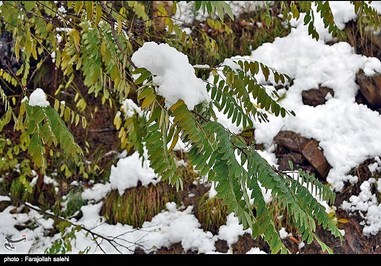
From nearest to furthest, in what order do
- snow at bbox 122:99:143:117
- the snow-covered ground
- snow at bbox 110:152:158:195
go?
snow at bbox 122:99:143:117 → the snow-covered ground → snow at bbox 110:152:158:195

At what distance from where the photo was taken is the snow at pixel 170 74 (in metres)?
0.93

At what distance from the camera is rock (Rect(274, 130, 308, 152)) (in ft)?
8.18

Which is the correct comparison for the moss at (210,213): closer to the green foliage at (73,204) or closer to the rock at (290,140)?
the rock at (290,140)

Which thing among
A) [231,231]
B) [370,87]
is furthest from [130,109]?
[370,87]

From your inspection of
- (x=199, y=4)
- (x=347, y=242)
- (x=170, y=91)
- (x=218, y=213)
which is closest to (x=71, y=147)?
(x=170, y=91)

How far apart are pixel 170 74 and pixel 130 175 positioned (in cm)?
192

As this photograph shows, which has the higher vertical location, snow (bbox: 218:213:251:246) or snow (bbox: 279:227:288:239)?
snow (bbox: 218:213:251:246)

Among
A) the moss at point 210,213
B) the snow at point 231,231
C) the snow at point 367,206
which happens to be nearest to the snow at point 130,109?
the moss at point 210,213

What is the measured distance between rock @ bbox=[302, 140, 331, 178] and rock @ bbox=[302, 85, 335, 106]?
0.35 metres

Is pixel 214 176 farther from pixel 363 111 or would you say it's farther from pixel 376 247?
pixel 363 111

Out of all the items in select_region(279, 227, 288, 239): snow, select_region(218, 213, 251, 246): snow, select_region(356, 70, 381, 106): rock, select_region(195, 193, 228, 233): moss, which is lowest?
select_region(279, 227, 288, 239): snow

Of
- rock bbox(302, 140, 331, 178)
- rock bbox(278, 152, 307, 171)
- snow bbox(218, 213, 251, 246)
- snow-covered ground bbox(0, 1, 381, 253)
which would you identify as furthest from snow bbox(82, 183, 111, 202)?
rock bbox(302, 140, 331, 178)

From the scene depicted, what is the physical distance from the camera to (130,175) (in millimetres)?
2803

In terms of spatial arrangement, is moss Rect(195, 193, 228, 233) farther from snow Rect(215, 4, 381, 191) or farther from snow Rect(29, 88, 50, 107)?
snow Rect(29, 88, 50, 107)
